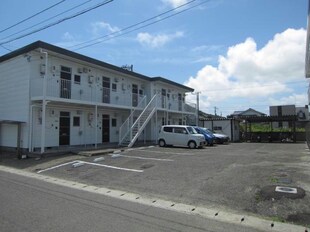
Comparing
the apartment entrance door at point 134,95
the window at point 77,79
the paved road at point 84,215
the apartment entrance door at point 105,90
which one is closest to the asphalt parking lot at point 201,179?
the paved road at point 84,215

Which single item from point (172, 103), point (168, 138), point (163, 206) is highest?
point (172, 103)

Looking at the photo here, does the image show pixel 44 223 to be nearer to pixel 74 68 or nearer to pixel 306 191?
pixel 306 191

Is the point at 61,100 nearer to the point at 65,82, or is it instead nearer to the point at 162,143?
the point at 65,82

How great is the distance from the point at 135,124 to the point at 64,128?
5.22 m

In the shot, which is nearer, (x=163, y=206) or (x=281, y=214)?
(x=281, y=214)

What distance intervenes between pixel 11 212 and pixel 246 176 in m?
7.18

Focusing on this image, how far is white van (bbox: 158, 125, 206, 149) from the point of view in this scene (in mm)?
20969

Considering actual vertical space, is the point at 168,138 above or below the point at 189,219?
above

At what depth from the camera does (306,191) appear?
7766 mm

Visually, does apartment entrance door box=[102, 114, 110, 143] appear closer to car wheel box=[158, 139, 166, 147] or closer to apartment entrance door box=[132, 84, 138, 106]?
apartment entrance door box=[132, 84, 138, 106]

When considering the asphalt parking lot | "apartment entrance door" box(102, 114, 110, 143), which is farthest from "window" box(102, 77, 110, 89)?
the asphalt parking lot

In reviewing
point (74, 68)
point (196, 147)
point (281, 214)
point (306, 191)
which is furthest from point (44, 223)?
point (196, 147)

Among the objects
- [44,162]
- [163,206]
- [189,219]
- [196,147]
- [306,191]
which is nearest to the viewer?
[189,219]

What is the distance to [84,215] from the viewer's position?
609 cm
